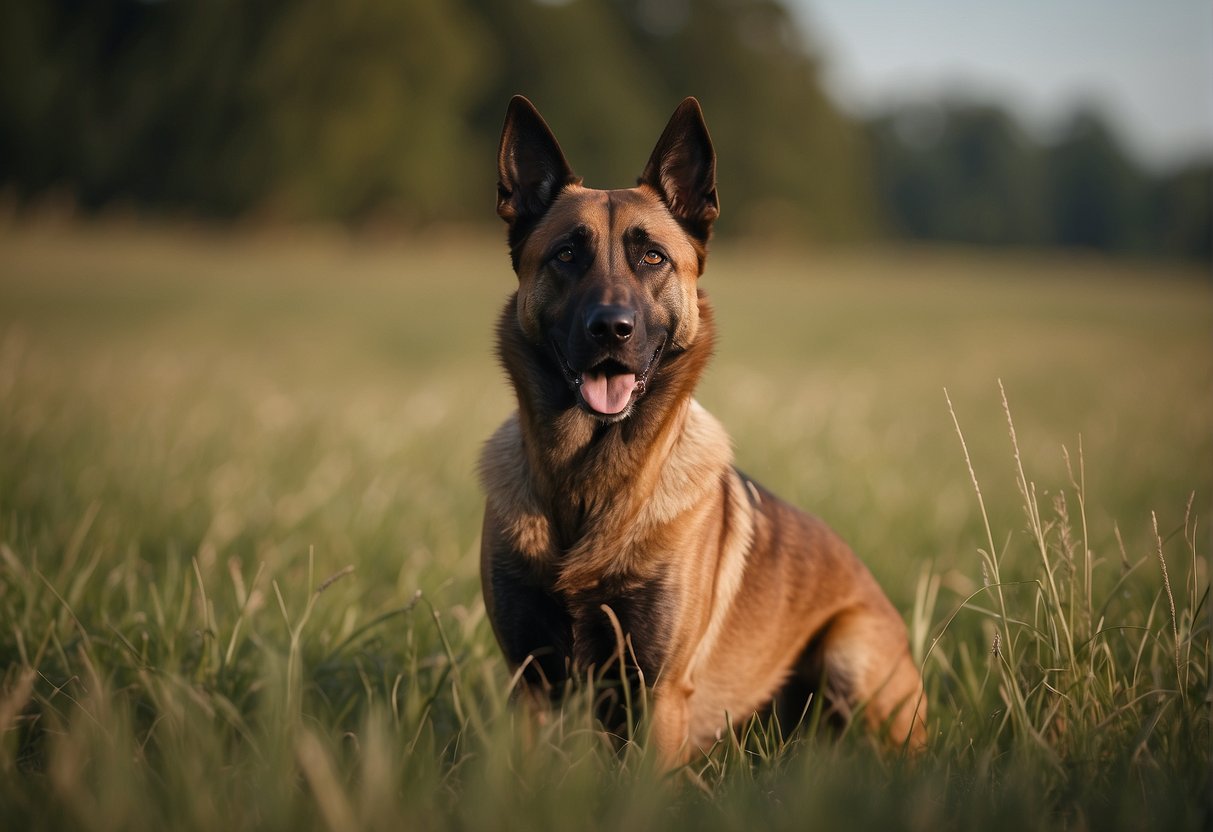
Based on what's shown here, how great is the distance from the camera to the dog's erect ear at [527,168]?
2.87 m

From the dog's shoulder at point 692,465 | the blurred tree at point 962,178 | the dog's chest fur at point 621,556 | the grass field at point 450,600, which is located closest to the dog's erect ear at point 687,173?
the dog's shoulder at point 692,465

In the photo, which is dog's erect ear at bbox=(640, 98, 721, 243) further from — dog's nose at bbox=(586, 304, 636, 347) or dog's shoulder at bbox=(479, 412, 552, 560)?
dog's shoulder at bbox=(479, 412, 552, 560)

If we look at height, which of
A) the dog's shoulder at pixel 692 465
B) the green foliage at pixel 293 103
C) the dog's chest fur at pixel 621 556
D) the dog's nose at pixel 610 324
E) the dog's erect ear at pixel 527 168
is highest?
the green foliage at pixel 293 103

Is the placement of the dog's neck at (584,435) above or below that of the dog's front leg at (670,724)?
above

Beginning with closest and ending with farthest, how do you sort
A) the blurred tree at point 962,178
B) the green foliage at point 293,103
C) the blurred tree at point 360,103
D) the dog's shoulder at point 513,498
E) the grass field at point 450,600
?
1. the grass field at point 450,600
2. the dog's shoulder at point 513,498
3. the green foliage at point 293,103
4. the blurred tree at point 360,103
5. the blurred tree at point 962,178

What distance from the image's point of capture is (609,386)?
8.38ft

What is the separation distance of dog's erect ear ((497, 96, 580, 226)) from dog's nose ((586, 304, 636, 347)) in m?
0.70

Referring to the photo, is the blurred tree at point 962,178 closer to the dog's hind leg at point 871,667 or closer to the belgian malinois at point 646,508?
the belgian malinois at point 646,508

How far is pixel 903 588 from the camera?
4.10 m

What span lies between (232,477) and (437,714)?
292 cm

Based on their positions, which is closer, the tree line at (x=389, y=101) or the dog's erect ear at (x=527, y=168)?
the dog's erect ear at (x=527, y=168)

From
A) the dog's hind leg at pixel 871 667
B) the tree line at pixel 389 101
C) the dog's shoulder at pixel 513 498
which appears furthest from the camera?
the tree line at pixel 389 101

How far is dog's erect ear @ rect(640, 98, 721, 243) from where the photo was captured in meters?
2.82

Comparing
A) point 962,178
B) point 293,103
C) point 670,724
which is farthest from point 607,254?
point 962,178
